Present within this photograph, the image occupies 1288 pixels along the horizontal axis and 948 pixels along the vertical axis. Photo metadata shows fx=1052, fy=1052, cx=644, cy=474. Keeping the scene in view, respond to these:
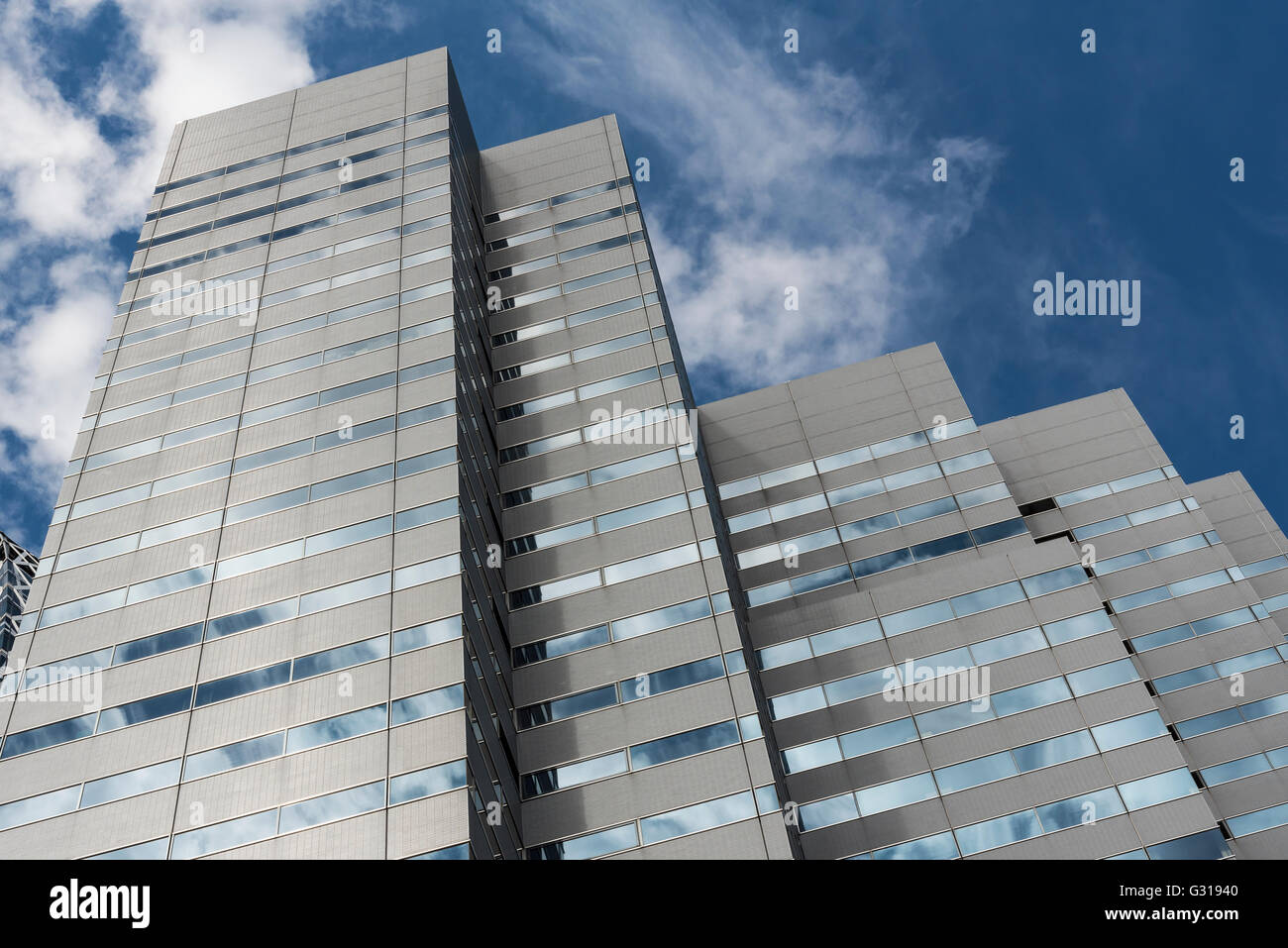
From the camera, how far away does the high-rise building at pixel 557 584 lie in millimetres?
34656

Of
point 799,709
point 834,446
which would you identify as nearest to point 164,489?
point 799,709

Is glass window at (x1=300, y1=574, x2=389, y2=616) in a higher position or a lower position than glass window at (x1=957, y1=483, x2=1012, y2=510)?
higher

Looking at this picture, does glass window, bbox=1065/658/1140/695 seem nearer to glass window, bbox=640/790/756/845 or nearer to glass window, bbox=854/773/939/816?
glass window, bbox=854/773/939/816

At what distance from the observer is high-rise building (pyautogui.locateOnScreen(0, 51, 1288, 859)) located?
34.7 metres

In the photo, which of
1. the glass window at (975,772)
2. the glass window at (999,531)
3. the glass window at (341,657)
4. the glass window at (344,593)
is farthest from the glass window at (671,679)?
the glass window at (999,531)

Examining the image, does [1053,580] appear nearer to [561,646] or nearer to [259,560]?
[561,646]

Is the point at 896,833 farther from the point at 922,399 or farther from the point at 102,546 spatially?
the point at 102,546

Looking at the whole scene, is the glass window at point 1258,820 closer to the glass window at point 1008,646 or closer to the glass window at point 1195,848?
the glass window at point 1195,848

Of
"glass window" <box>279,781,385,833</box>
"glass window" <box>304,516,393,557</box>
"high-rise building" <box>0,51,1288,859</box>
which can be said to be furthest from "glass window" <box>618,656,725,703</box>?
"glass window" <box>304,516,393,557</box>

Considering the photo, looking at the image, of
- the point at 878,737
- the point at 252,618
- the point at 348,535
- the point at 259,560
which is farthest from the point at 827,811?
the point at 259,560

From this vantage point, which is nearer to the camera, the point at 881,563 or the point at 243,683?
the point at 243,683

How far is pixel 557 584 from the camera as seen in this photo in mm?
42656

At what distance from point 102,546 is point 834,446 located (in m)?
34.4
